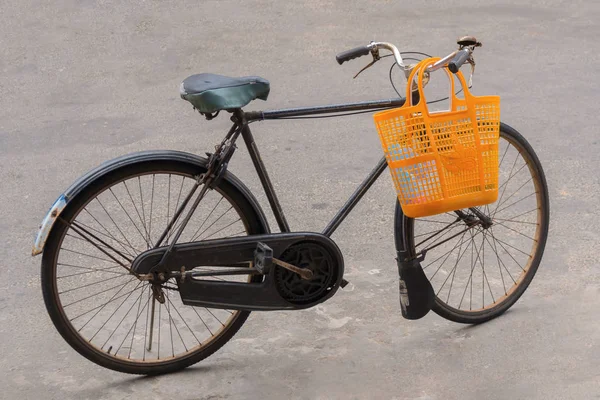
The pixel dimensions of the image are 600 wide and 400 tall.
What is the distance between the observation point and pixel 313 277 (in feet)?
12.8

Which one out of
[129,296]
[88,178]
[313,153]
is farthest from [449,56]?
[313,153]

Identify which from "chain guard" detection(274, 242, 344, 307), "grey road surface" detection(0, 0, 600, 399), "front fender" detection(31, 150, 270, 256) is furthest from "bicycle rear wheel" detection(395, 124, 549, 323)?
"front fender" detection(31, 150, 270, 256)

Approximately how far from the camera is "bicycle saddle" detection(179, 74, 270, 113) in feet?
11.6

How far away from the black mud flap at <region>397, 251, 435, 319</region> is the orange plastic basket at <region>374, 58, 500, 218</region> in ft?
1.47

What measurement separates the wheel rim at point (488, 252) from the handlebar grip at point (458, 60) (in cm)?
65

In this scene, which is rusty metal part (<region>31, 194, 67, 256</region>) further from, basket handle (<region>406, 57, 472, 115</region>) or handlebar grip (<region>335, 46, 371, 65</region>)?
basket handle (<region>406, 57, 472, 115</region>)

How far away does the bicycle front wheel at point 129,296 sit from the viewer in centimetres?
370

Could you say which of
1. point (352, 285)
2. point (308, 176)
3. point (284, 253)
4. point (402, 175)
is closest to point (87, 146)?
point (308, 176)

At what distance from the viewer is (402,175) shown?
11.7 feet

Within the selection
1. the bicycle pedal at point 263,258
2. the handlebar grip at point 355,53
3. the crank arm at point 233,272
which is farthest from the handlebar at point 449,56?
the crank arm at point 233,272

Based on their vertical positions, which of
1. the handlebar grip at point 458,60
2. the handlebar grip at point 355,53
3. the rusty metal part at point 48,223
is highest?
the handlebar grip at point 355,53

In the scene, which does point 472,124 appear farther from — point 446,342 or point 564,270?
point 564,270

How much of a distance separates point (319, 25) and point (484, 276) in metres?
4.19

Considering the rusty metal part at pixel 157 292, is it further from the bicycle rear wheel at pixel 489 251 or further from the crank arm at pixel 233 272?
the bicycle rear wheel at pixel 489 251
